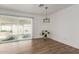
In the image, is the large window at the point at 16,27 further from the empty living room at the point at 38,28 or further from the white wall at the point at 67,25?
the white wall at the point at 67,25

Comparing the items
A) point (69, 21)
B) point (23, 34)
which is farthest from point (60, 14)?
point (23, 34)

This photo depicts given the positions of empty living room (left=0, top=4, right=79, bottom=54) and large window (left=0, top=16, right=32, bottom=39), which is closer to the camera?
empty living room (left=0, top=4, right=79, bottom=54)

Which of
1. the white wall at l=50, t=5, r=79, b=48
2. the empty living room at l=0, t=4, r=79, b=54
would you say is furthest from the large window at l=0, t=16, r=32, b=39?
the white wall at l=50, t=5, r=79, b=48

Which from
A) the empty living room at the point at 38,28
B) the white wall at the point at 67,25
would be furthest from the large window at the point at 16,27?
the white wall at the point at 67,25

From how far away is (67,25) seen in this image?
466cm

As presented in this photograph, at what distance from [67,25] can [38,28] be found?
2.69 meters

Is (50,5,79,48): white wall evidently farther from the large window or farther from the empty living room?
the large window

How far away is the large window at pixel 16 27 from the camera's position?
5.41 meters

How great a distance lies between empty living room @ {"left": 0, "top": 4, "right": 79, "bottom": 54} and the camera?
4.09 meters
